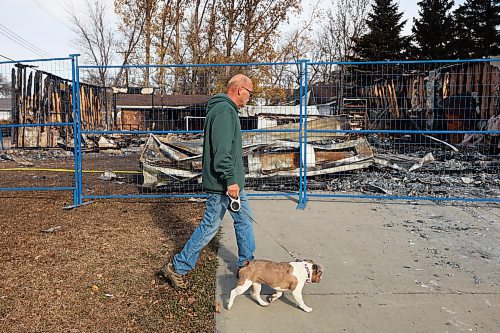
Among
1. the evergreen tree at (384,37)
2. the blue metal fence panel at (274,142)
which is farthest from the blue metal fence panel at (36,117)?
the evergreen tree at (384,37)

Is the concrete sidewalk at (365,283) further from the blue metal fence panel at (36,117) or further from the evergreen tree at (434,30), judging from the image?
the evergreen tree at (434,30)

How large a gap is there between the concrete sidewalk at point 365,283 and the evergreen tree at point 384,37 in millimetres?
32370

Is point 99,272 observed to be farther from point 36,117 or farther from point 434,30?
point 434,30

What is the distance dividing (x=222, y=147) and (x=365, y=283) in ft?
6.37

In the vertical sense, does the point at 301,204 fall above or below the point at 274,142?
below

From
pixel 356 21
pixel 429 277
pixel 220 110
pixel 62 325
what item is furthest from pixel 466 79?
pixel 356 21

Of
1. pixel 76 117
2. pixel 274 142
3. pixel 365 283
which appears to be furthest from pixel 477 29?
pixel 365 283

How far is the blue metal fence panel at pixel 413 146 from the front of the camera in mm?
8070

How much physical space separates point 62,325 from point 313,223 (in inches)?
149

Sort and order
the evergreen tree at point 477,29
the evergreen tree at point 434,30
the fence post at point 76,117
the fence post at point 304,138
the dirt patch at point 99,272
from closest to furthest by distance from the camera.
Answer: the dirt patch at point 99,272
the fence post at point 304,138
the fence post at point 76,117
the evergreen tree at point 477,29
the evergreen tree at point 434,30

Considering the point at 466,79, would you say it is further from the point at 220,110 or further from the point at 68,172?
the point at 220,110

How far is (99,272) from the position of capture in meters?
4.46

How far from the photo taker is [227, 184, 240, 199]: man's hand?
371cm

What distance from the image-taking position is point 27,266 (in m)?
4.63
